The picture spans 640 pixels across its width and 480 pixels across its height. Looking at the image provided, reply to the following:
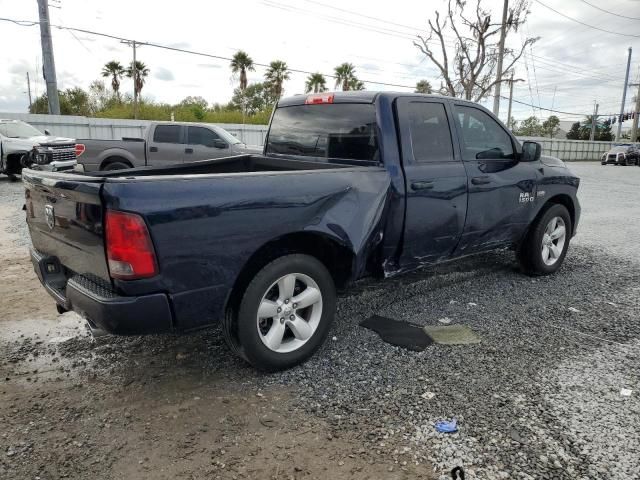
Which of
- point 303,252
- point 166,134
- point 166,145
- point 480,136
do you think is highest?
point 166,134

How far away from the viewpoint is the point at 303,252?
3.30 metres

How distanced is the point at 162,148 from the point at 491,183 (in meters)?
9.87

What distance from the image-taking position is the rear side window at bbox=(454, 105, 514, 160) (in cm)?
437

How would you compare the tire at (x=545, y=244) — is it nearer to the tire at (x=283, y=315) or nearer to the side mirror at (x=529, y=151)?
the side mirror at (x=529, y=151)

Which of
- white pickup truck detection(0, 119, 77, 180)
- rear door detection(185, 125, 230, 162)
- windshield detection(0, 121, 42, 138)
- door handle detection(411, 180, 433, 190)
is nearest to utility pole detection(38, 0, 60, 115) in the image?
windshield detection(0, 121, 42, 138)

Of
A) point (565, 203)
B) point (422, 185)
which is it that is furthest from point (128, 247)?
point (565, 203)

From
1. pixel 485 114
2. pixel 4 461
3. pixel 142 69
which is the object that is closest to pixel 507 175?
pixel 485 114

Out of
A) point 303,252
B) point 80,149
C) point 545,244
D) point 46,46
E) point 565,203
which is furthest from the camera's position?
point 46,46

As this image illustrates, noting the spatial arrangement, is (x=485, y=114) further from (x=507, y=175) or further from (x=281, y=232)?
(x=281, y=232)

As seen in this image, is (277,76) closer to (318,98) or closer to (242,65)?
(242,65)

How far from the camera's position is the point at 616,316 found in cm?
434

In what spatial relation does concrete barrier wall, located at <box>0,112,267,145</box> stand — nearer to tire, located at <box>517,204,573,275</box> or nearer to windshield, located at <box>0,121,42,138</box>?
windshield, located at <box>0,121,42,138</box>

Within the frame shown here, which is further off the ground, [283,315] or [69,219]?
[69,219]

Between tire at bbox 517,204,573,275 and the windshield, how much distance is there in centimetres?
1458
